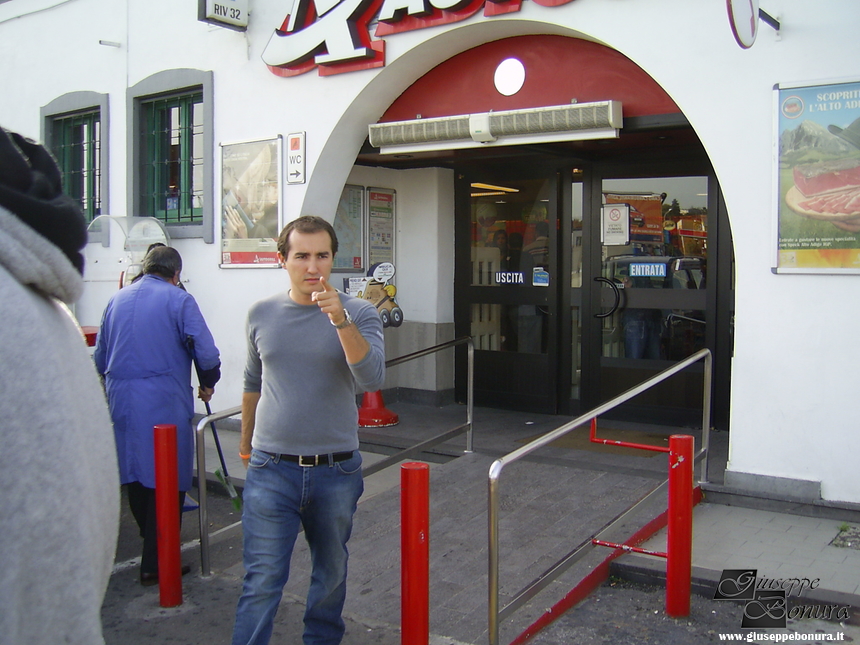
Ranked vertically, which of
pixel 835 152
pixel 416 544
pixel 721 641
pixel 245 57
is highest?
pixel 245 57

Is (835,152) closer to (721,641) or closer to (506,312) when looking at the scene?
(721,641)

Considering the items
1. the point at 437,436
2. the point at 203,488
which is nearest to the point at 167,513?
the point at 203,488

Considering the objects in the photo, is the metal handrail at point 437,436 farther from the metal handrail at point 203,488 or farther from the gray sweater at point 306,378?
the gray sweater at point 306,378

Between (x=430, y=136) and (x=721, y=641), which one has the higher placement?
(x=430, y=136)

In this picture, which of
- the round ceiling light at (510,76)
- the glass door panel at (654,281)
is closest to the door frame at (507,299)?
the glass door panel at (654,281)

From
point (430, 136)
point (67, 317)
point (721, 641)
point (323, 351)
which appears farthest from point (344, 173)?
point (67, 317)

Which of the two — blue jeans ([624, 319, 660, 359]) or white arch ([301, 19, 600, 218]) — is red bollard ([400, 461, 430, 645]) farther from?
blue jeans ([624, 319, 660, 359])

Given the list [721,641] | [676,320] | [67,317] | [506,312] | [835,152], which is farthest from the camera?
[506,312]

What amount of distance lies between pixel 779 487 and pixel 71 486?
4897mm

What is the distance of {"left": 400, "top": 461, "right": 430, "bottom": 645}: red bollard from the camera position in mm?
3074

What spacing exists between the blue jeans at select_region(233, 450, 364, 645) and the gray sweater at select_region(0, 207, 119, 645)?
1756 millimetres

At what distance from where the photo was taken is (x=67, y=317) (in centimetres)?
144

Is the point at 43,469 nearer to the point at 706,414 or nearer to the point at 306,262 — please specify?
the point at 306,262

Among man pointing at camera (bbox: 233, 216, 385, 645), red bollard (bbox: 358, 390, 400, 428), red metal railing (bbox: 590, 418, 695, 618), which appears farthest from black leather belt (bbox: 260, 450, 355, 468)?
red bollard (bbox: 358, 390, 400, 428)
